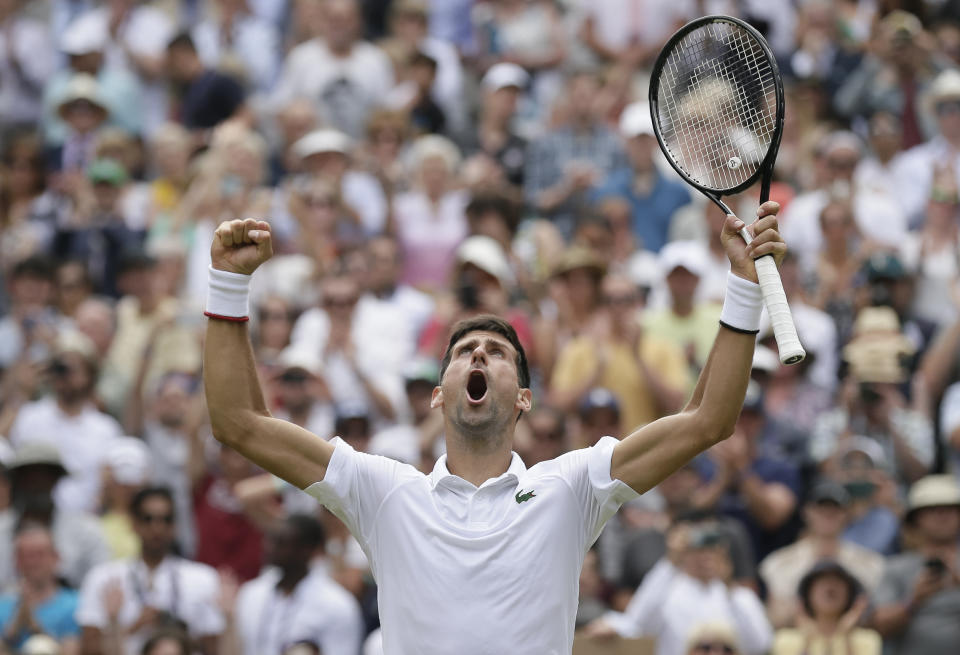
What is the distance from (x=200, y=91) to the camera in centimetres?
1476

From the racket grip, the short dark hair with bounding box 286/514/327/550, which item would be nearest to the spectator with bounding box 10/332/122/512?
the short dark hair with bounding box 286/514/327/550

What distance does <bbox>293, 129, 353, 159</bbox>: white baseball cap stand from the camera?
42.9 ft

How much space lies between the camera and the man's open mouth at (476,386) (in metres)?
5.75

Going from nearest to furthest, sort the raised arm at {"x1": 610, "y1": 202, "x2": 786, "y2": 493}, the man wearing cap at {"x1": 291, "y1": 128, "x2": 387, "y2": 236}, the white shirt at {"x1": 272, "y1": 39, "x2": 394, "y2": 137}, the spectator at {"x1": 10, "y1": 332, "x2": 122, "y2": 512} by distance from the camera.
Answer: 1. the raised arm at {"x1": 610, "y1": 202, "x2": 786, "y2": 493}
2. the spectator at {"x1": 10, "y1": 332, "x2": 122, "y2": 512}
3. the man wearing cap at {"x1": 291, "y1": 128, "x2": 387, "y2": 236}
4. the white shirt at {"x1": 272, "y1": 39, "x2": 394, "y2": 137}

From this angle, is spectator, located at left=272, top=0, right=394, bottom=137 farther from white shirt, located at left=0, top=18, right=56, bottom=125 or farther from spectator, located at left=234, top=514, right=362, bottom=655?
spectator, located at left=234, top=514, right=362, bottom=655

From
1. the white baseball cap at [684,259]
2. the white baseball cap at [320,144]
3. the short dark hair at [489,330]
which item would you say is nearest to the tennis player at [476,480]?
the short dark hair at [489,330]

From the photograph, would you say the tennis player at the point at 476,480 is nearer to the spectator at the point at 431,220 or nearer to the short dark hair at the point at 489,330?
the short dark hair at the point at 489,330

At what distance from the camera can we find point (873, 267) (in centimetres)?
1166

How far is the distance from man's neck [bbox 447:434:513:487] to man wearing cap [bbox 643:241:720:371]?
18.6 ft

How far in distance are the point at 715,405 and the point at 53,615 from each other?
549cm

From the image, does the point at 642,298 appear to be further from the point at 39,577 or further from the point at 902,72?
the point at 39,577

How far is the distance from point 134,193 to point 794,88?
17.5 ft

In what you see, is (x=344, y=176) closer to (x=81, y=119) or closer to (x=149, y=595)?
(x=81, y=119)

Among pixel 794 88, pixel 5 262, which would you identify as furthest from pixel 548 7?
pixel 5 262
